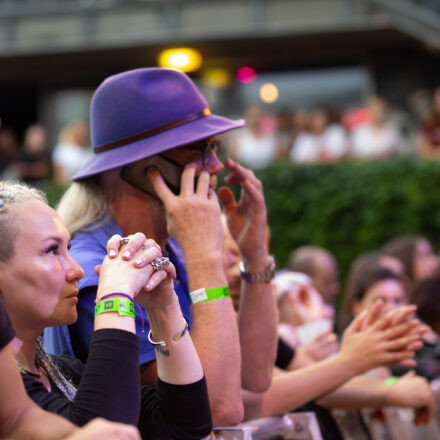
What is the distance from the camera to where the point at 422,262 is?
23.0 feet

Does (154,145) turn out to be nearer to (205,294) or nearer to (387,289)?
(205,294)

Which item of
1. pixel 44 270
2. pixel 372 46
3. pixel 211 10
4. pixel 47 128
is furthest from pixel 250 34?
pixel 44 270

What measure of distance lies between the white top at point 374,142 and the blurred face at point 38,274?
30.9 feet

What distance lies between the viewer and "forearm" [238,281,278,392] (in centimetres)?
291

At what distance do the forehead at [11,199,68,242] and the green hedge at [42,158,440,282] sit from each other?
7.70m

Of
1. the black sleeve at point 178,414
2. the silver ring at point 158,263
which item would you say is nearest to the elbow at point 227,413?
the black sleeve at point 178,414

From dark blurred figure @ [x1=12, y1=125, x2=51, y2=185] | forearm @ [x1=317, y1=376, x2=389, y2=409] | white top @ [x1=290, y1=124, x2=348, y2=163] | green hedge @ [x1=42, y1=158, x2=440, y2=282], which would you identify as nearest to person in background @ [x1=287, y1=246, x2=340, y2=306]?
forearm @ [x1=317, y1=376, x2=389, y2=409]

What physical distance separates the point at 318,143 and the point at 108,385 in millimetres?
10350

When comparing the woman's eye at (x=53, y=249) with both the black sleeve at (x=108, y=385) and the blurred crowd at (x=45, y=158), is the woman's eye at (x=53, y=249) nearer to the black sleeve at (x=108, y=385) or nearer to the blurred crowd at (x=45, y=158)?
the black sleeve at (x=108, y=385)

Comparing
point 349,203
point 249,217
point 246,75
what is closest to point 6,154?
point 349,203

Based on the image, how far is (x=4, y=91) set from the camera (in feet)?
60.2

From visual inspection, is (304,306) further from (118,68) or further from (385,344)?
(118,68)

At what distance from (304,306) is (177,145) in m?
2.08

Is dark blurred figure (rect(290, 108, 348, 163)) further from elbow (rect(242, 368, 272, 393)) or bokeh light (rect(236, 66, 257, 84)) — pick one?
elbow (rect(242, 368, 272, 393))
